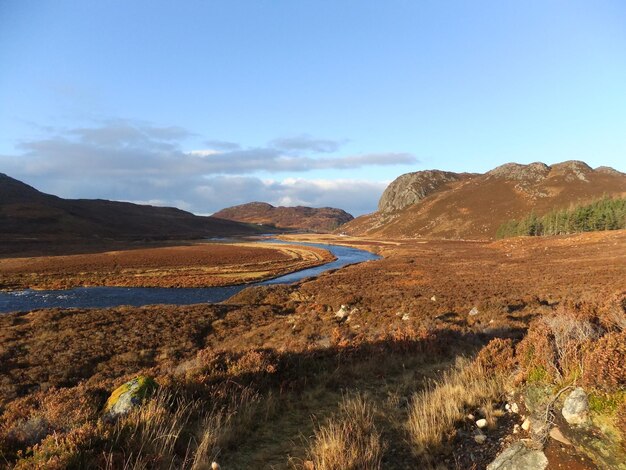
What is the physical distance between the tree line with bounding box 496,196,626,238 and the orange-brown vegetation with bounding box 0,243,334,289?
7839 centimetres

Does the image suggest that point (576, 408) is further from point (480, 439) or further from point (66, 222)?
point (66, 222)

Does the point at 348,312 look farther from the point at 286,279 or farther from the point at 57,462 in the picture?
the point at 286,279

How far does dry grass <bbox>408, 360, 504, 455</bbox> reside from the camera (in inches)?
223

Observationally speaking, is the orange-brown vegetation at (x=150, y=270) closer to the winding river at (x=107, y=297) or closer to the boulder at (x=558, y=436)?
the winding river at (x=107, y=297)

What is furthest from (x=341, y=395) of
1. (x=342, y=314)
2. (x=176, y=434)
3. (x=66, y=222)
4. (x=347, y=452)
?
(x=66, y=222)

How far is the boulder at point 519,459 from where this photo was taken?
4480mm

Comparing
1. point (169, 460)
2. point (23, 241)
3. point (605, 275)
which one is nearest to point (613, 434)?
point (169, 460)

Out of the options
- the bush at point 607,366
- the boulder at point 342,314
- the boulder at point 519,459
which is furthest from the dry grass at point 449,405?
the boulder at point 342,314

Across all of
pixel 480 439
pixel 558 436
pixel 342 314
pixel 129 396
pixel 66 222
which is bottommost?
pixel 342 314

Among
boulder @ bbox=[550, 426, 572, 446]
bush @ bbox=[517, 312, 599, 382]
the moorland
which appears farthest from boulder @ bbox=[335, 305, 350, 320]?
boulder @ bbox=[550, 426, 572, 446]

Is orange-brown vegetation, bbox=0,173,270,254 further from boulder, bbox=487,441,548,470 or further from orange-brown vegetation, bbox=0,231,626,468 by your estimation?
boulder, bbox=487,441,548,470

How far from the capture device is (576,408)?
4.83 metres

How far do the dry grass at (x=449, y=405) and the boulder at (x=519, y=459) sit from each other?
0.95 meters

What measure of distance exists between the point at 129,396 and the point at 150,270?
5615 cm
